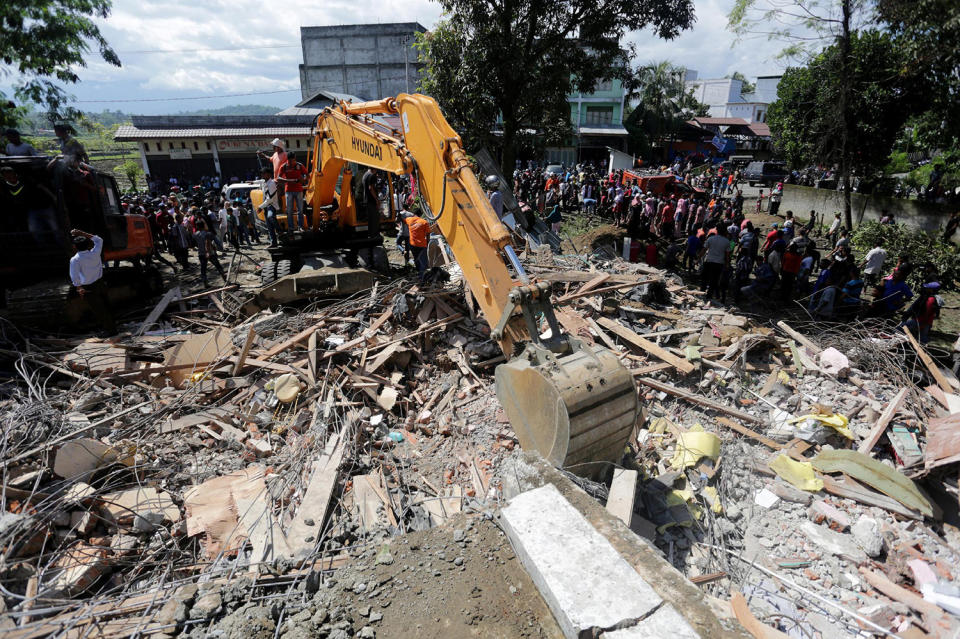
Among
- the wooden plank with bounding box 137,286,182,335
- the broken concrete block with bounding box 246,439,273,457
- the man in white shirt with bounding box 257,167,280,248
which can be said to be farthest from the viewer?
the man in white shirt with bounding box 257,167,280,248

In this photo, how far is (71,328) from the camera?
27.4 feet

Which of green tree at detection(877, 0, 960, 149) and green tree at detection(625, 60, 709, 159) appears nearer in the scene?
green tree at detection(877, 0, 960, 149)

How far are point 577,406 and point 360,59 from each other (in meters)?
57.2

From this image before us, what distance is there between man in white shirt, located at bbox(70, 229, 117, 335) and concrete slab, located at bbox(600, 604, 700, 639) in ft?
31.8

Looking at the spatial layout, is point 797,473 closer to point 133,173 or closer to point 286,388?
point 286,388

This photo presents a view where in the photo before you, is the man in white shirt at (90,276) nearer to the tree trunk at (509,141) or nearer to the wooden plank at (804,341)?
the tree trunk at (509,141)

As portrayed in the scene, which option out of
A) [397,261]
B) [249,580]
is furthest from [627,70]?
[249,580]

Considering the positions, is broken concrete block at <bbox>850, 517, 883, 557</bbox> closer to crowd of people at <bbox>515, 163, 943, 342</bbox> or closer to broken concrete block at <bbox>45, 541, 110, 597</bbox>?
crowd of people at <bbox>515, 163, 943, 342</bbox>

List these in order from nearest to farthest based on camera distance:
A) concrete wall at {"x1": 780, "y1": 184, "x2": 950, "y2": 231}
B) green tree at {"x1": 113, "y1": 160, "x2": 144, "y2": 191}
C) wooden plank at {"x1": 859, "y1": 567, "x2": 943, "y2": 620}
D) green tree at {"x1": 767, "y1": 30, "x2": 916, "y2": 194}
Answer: wooden plank at {"x1": 859, "y1": 567, "x2": 943, "y2": 620} → green tree at {"x1": 767, "y1": 30, "x2": 916, "y2": 194} → concrete wall at {"x1": 780, "y1": 184, "x2": 950, "y2": 231} → green tree at {"x1": 113, "y1": 160, "x2": 144, "y2": 191}

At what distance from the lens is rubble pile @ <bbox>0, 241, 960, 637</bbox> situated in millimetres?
3264

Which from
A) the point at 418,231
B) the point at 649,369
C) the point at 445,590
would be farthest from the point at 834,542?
the point at 418,231

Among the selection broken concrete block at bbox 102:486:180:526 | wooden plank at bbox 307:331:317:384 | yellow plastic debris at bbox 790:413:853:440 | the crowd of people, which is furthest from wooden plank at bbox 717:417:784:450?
broken concrete block at bbox 102:486:180:526

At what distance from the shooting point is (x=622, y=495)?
4.20 metres

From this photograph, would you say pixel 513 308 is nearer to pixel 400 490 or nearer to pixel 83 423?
pixel 400 490
